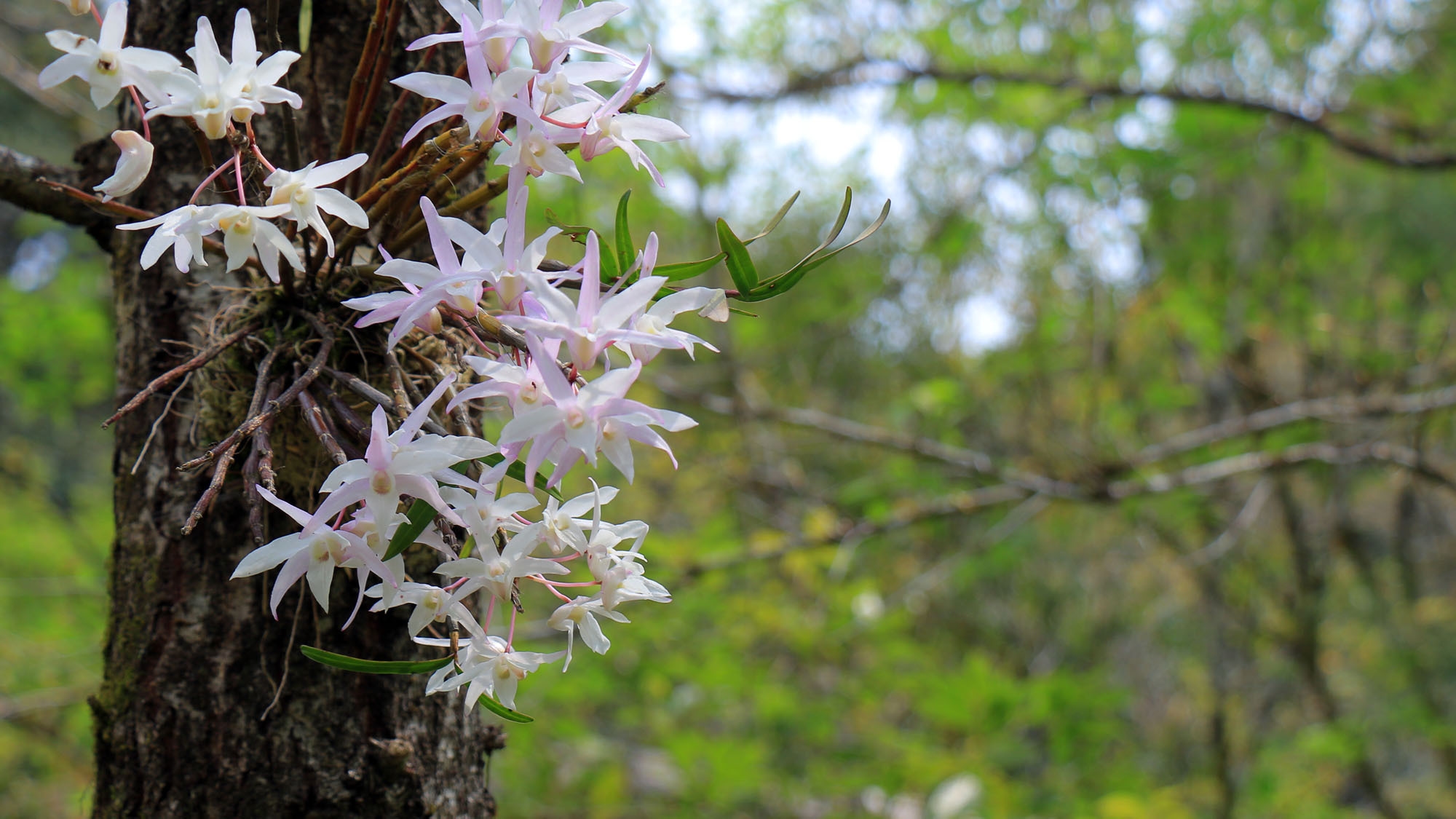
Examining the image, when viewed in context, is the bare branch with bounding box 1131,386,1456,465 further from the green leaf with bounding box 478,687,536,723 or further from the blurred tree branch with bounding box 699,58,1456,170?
the green leaf with bounding box 478,687,536,723

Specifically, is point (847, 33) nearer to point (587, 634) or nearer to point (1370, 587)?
point (587, 634)

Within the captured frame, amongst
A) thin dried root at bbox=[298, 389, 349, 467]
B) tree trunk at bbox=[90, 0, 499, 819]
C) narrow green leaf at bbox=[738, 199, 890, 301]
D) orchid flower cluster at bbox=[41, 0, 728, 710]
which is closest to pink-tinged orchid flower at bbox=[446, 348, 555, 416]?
orchid flower cluster at bbox=[41, 0, 728, 710]

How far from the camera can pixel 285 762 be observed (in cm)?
77

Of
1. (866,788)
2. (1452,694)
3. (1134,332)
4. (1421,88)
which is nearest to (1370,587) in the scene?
(1134,332)

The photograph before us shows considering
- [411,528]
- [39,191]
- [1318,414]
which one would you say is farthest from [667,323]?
[1318,414]

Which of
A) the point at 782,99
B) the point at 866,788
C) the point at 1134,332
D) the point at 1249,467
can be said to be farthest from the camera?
the point at 1134,332

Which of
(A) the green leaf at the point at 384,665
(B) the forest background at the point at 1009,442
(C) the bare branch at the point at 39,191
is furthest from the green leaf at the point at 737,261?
(B) the forest background at the point at 1009,442

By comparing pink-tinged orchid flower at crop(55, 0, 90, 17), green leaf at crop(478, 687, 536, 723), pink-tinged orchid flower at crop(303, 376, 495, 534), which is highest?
pink-tinged orchid flower at crop(55, 0, 90, 17)

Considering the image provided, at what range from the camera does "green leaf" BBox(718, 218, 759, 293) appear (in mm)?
641

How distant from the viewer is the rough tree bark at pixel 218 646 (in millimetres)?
771

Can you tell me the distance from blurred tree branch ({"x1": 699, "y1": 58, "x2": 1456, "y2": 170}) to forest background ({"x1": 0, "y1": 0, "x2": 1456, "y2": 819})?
0.02 meters

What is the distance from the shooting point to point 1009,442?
14.7ft

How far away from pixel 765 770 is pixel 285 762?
2838 mm

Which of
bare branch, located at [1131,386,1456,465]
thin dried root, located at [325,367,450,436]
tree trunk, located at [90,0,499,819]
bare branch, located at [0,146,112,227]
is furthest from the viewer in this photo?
bare branch, located at [1131,386,1456,465]
